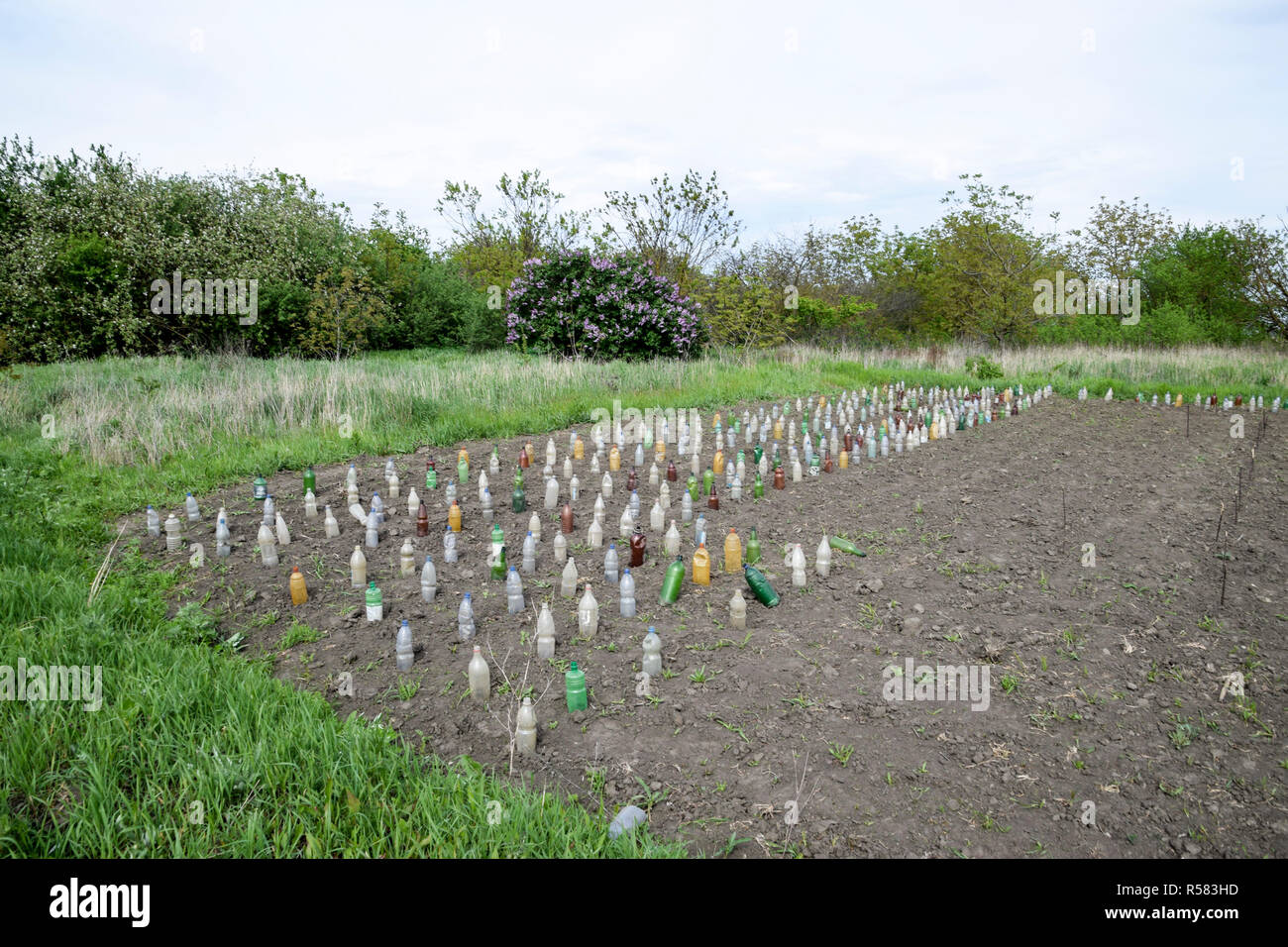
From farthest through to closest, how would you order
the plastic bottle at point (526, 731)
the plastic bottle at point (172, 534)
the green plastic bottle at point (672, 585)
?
1. the plastic bottle at point (172, 534)
2. the green plastic bottle at point (672, 585)
3. the plastic bottle at point (526, 731)

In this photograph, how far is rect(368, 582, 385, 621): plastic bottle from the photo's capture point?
181 inches

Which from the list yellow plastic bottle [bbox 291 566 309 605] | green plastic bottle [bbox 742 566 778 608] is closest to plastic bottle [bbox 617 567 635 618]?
green plastic bottle [bbox 742 566 778 608]

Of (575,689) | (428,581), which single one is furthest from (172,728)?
(575,689)

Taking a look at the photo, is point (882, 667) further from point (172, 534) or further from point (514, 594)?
point (172, 534)

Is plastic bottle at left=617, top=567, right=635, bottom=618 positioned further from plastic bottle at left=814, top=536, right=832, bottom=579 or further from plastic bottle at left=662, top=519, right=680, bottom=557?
plastic bottle at left=814, top=536, right=832, bottom=579

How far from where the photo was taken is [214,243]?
2008 centimetres

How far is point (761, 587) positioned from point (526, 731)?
1965 mm

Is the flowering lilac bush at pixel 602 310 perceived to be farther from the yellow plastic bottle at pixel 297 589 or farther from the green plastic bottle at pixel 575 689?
the green plastic bottle at pixel 575 689

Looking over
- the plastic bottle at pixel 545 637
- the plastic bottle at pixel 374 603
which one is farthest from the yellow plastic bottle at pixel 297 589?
the plastic bottle at pixel 545 637

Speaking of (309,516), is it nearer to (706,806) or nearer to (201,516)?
(201,516)

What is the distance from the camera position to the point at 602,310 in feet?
60.1

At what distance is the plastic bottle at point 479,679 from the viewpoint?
3.72 metres

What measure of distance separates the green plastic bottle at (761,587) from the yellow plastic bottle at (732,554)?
0.53 meters

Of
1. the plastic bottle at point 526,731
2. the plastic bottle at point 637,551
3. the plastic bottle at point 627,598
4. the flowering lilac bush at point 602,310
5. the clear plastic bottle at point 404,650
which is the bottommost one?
the plastic bottle at point 526,731
